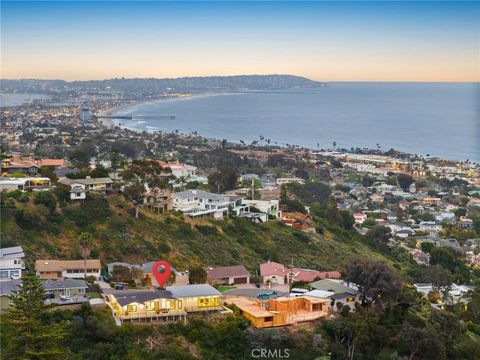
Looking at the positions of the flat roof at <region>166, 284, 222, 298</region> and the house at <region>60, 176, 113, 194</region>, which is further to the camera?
the house at <region>60, 176, 113, 194</region>

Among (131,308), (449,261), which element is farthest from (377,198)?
(131,308)

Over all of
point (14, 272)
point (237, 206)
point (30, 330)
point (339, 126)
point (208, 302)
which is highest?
point (30, 330)

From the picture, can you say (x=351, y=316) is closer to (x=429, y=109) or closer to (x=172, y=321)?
(x=172, y=321)

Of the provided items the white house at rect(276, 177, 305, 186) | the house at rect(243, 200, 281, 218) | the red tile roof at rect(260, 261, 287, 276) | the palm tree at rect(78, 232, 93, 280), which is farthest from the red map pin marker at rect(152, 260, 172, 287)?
the white house at rect(276, 177, 305, 186)

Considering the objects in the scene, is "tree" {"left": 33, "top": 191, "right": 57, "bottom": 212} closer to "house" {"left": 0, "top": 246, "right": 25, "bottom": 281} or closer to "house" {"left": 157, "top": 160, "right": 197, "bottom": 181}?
"house" {"left": 0, "top": 246, "right": 25, "bottom": 281}

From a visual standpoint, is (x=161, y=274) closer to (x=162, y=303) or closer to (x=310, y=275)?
(x=162, y=303)

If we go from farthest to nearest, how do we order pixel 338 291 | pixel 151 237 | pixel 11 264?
pixel 151 237
pixel 338 291
pixel 11 264

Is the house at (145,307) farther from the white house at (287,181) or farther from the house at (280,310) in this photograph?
the white house at (287,181)

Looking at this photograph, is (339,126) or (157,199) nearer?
(157,199)
